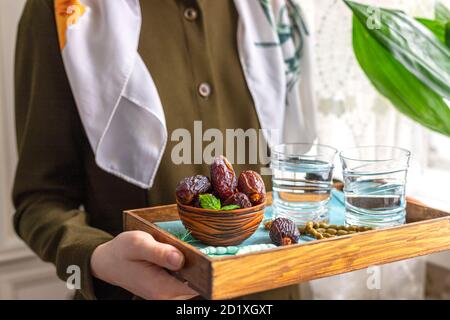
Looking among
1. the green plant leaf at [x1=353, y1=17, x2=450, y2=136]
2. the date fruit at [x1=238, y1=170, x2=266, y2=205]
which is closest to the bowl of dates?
the date fruit at [x1=238, y1=170, x2=266, y2=205]

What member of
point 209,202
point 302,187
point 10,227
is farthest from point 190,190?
point 10,227

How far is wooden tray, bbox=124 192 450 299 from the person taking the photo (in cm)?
47

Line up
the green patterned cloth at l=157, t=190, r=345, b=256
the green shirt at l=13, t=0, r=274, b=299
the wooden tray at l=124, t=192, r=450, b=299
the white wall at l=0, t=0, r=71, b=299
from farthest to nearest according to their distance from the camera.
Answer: the white wall at l=0, t=0, r=71, b=299 < the green shirt at l=13, t=0, r=274, b=299 < the green patterned cloth at l=157, t=190, r=345, b=256 < the wooden tray at l=124, t=192, r=450, b=299

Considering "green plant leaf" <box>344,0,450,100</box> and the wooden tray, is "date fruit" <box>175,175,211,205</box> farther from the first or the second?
"green plant leaf" <box>344,0,450,100</box>

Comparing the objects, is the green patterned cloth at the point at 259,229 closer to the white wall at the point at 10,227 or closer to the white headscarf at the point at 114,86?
the white headscarf at the point at 114,86

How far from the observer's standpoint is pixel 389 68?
0.67m

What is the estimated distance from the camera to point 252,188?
Answer: 578mm

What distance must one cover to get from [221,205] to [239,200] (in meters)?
0.02

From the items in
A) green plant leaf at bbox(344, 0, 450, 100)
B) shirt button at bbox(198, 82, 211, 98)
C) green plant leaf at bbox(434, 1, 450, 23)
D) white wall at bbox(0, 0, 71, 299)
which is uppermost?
green plant leaf at bbox(434, 1, 450, 23)

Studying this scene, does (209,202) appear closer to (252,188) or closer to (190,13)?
(252,188)

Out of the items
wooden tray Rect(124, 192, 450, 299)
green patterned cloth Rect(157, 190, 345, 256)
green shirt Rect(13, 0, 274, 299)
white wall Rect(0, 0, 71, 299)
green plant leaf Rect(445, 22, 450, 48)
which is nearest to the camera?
wooden tray Rect(124, 192, 450, 299)

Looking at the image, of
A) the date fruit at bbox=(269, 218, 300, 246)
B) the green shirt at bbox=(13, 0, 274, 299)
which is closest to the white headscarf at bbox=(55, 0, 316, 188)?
the green shirt at bbox=(13, 0, 274, 299)

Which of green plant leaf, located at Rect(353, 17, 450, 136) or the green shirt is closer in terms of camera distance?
green plant leaf, located at Rect(353, 17, 450, 136)

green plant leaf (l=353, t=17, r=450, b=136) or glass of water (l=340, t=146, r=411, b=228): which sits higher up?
green plant leaf (l=353, t=17, r=450, b=136)
